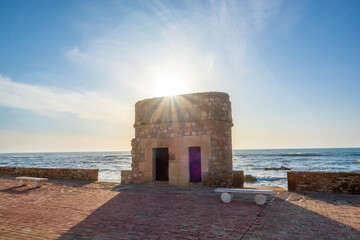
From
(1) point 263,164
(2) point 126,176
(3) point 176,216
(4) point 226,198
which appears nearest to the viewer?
(3) point 176,216

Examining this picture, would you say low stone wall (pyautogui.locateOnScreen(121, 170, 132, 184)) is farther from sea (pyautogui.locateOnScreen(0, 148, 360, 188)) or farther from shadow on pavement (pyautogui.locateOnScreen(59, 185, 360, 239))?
sea (pyautogui.locateOnScreen(0, 148, 360, 188))

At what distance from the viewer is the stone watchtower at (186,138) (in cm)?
1045

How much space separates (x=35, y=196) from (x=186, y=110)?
6391 millimetres

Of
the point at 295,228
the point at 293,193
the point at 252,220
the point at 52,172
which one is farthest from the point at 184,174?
the point at 52,172

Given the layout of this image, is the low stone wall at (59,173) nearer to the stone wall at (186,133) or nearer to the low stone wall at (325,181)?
the stone wall at (186,133)

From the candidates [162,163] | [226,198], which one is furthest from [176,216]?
[162,163]

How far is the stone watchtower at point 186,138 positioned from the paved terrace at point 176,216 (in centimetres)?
177

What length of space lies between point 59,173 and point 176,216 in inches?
413

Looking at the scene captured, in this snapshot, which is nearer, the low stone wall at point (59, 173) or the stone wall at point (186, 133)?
the stone wall at point (186, 133)

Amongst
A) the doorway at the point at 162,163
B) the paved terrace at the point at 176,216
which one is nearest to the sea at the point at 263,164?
the doorway at the point at 162,163

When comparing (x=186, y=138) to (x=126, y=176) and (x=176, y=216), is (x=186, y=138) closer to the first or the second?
(x=126, y=176)

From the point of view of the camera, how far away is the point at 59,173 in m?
14.2

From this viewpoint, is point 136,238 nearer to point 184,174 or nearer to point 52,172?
point 184,174

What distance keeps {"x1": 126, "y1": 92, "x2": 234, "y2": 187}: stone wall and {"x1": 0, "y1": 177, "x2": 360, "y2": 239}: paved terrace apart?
183 centimetres
